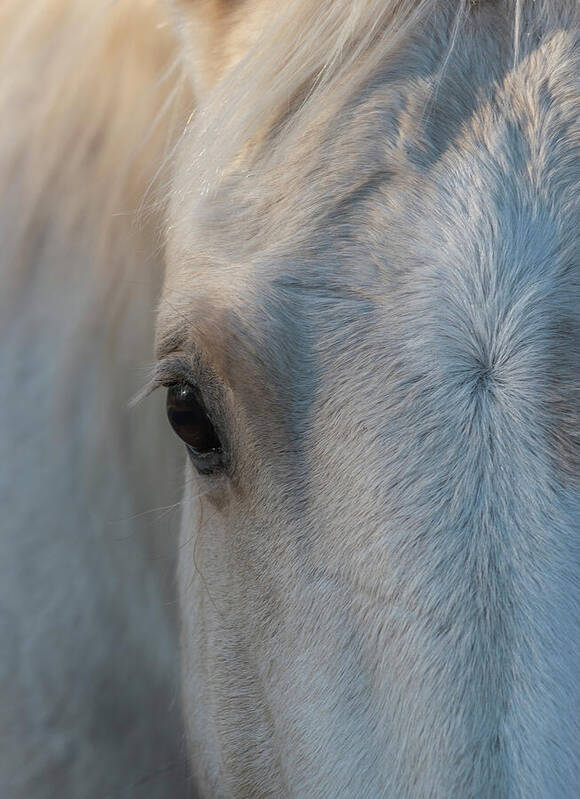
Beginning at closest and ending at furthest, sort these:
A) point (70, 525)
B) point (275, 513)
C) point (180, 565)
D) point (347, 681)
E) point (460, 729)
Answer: point (460, 729)
point (347, 681)
point (275, 513)
point (180, 565)
point (70, 525)

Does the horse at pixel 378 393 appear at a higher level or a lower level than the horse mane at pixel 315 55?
lower

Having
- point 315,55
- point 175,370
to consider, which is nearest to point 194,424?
point 175,370

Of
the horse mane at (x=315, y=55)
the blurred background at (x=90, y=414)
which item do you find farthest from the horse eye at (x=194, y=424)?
the blurred background at (x=90, y=414)

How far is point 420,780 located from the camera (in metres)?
0.82

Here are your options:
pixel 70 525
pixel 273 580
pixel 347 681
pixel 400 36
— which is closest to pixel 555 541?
pixel 347 681

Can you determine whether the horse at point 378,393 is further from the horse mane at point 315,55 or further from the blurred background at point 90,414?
the blurred background at point 90,414

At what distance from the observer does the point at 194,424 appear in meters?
1.16

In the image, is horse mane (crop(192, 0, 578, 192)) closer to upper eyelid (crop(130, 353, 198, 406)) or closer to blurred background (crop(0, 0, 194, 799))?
upper eyelid (crop(130, 353, 198, 406))

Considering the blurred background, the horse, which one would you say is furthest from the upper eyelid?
the blurred background

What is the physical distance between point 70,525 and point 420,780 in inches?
35.3

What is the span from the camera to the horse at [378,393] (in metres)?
0.83

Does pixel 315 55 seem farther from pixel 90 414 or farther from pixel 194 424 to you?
pixel 90 414

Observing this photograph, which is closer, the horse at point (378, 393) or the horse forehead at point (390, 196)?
the horse at point (378, 393)

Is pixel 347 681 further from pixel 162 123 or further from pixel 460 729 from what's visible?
pixel 162 123
